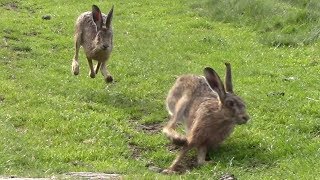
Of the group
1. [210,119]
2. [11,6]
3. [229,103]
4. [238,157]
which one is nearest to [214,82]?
[229,103]

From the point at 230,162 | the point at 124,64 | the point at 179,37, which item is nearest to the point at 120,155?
the point at 230,162

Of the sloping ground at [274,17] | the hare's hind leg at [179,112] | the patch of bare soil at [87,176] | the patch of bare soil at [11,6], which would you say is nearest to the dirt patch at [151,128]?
the hare's hind leg at [179,112]

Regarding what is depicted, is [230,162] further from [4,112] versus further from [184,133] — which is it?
[4,112]

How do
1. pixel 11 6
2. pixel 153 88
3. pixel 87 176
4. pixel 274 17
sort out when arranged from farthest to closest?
pixel 11 6
pixel 274 17
pixel 153 88
pixel 87 176

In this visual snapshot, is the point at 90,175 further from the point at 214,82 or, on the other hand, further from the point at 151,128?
the point at 151,128

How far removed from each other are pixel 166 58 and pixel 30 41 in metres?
4.46

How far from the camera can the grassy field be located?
8.78 m

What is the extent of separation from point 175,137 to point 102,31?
4.42m

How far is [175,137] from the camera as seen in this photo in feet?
29.7

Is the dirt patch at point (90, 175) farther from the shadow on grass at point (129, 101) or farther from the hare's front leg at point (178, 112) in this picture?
the shadow on grass at point (129, 101)

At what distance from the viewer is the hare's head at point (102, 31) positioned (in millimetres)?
12781

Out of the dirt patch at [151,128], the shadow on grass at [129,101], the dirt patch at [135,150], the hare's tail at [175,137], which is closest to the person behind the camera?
the hare's tail at [175,137]

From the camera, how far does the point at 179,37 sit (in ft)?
60.1

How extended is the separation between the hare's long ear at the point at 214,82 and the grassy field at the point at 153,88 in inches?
34.5
